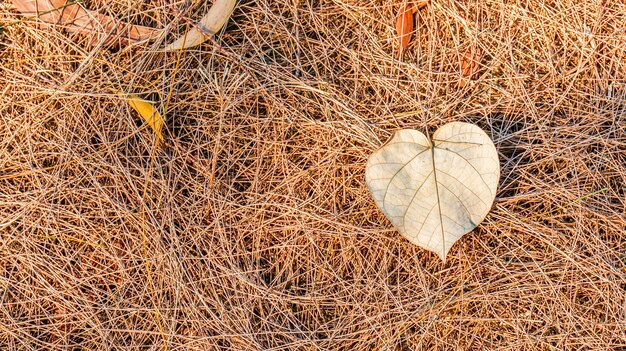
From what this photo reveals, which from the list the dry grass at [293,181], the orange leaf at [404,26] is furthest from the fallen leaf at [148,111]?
the orange leaf at [404,26]

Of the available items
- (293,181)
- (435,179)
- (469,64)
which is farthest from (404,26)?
(293,181)

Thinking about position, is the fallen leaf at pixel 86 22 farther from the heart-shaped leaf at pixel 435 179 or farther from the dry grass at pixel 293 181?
the heart-shaped leaf at pixel 435 179

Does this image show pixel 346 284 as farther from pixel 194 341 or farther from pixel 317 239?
pixel 194 341

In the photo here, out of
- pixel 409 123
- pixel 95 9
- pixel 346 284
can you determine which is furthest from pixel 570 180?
pixel 95 9

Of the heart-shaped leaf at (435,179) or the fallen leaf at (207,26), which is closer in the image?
the heart-shaped leaf at (435,179)

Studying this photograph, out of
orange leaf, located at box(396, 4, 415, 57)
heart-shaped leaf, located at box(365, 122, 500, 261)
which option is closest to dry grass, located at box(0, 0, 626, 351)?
orange leaf, located at box(396, 4, 415, 57)

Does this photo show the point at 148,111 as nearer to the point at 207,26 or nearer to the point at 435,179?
the point at 207,26
